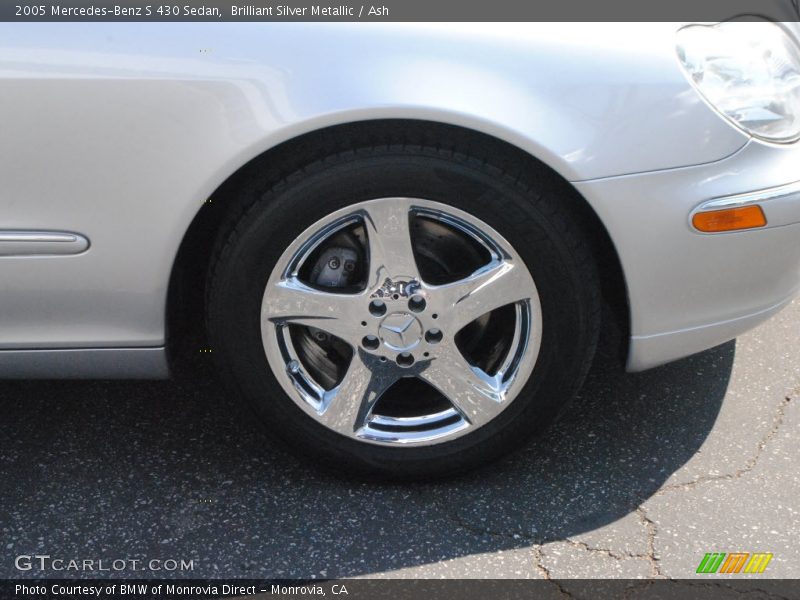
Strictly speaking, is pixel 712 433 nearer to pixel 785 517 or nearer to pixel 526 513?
pixel 785 517

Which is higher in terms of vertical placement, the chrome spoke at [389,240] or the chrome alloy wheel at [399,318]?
the chrome spoke at [389,240]

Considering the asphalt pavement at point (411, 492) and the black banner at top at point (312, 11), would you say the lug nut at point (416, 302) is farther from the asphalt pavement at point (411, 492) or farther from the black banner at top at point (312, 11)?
the black banner at top at point (312, 11)

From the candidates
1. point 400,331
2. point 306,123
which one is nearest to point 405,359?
point 400,331

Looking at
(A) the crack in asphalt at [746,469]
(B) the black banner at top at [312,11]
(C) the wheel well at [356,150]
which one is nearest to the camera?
(B) the black banner at top at [312,11]

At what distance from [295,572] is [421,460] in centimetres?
38

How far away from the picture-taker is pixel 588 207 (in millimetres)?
2162

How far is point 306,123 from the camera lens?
2.00 m

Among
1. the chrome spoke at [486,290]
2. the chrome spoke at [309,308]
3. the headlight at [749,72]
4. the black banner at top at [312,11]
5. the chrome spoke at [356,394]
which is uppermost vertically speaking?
the black banner at top at [312,11]

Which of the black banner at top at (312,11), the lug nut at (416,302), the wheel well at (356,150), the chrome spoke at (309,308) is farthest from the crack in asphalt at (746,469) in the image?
the black banner at top at (312,11)

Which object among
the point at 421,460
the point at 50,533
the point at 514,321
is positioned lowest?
the point at 50,533

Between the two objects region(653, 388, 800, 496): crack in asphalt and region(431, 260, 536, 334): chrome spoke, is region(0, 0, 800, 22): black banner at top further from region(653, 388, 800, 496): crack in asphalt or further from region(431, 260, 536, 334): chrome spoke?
region(653, 388, 800, 496): crack in asphalt

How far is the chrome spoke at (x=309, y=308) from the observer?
7.24ft

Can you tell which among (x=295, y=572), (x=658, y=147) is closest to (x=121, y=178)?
(x=295, y=572)

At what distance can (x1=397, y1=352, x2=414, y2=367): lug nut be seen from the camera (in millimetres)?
2252
